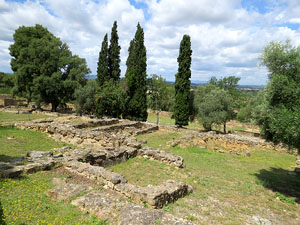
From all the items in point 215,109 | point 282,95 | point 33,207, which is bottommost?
point 33,207

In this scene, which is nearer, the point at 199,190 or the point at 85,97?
the point at 199,190

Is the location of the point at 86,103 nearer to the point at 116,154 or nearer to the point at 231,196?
the point at 116,154

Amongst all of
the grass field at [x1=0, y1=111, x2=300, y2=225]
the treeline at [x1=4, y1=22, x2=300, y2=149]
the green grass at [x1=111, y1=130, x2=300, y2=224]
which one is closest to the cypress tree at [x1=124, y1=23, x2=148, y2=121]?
the treeline at [x1=4, y1=22, x2=300, y2=149]

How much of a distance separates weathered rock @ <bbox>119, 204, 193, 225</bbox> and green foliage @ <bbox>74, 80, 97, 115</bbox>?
29400 millimetres

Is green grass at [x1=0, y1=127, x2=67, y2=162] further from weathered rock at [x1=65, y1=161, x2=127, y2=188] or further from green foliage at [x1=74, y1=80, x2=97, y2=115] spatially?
green foliage at [x1=74, y1=80, x2=97, y2=115]

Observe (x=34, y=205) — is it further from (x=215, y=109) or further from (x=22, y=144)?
(x=215, y=109)

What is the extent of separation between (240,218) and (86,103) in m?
30.3

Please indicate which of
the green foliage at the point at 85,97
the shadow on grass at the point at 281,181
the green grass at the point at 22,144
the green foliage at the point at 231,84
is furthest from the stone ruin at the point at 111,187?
the green foliage at the point at 231,84

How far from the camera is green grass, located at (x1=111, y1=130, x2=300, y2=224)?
23.2 ft

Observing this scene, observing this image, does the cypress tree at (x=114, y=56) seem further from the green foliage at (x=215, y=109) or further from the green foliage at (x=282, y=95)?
the green foliage at (x=282, y=95)

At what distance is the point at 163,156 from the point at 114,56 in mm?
27305

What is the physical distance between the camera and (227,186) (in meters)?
9.68

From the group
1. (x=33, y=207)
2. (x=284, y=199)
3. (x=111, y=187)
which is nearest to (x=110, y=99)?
(x=111, y=187)

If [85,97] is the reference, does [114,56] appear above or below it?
above
